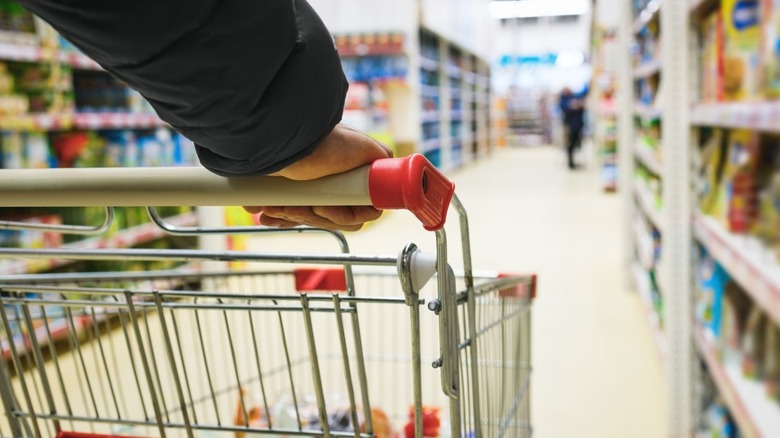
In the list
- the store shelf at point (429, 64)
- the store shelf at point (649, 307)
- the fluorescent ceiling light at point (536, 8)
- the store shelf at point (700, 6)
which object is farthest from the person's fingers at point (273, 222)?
the fluorescent ceiling light at point (536, 8)

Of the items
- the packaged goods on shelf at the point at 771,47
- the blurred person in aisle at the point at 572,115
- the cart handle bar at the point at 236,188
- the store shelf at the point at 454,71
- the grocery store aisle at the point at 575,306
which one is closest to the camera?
the cart handle bar at the point at 236,188

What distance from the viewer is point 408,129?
818 cm

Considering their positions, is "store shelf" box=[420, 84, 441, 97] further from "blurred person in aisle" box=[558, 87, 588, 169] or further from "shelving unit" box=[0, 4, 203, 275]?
"shelving unit" box=[0, 4, 203, 275]

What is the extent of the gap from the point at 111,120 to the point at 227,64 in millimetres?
3113

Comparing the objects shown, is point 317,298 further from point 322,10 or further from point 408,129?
point 408,129

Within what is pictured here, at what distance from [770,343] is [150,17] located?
56.6 inches

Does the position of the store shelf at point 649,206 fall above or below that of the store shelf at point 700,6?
below

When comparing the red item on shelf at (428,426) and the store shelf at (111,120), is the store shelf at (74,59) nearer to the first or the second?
the store shelf at (111,120)

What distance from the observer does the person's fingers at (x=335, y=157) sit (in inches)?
25.9

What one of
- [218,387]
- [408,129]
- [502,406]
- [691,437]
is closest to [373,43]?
[408,129]

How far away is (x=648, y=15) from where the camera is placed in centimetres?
278

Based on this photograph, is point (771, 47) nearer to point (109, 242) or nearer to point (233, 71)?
point (233, 71)

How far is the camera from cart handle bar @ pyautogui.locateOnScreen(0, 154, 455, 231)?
63 cm

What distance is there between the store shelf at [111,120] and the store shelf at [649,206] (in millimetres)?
2300
